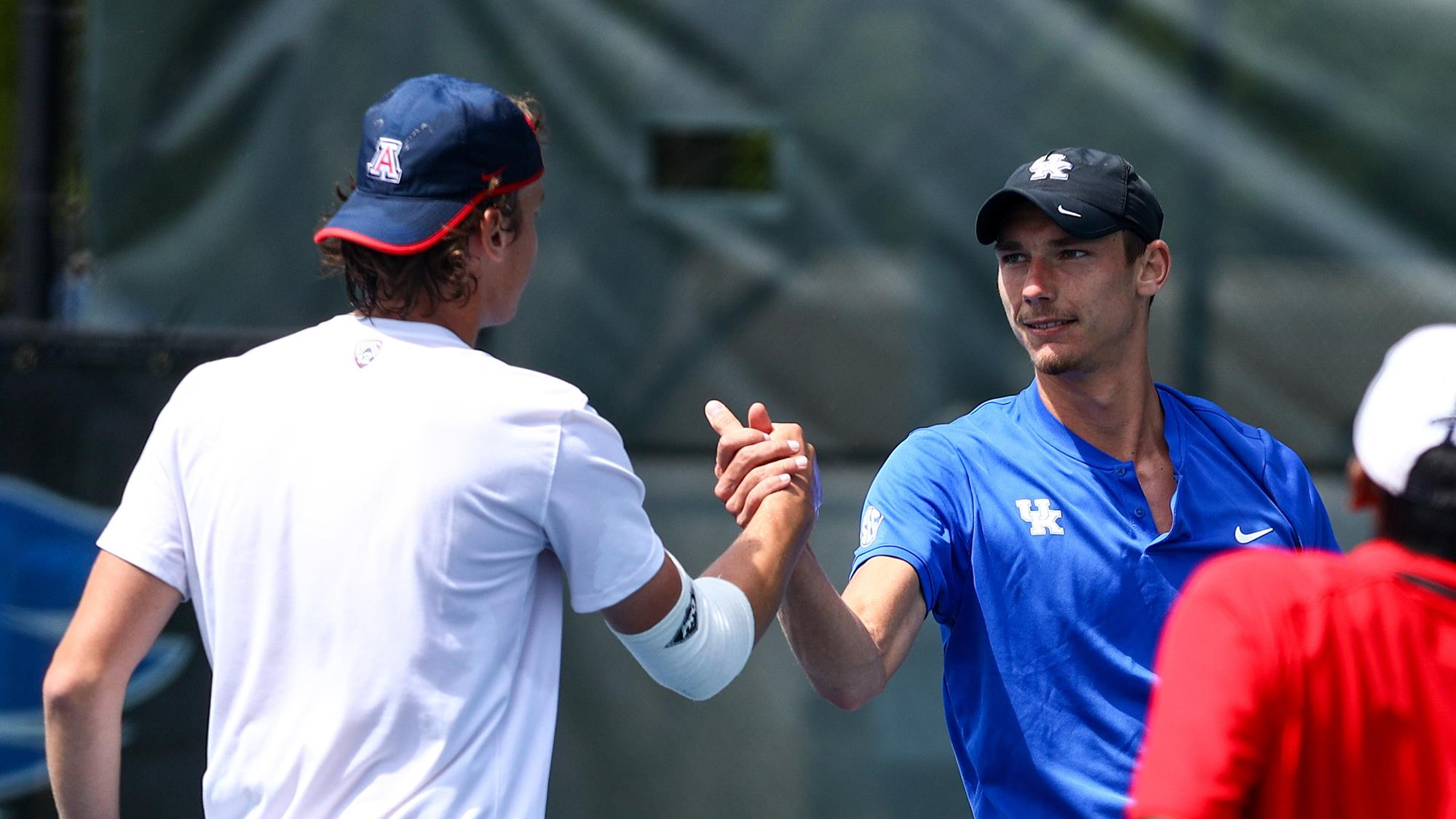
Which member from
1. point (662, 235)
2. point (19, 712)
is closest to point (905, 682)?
point (662, 235)

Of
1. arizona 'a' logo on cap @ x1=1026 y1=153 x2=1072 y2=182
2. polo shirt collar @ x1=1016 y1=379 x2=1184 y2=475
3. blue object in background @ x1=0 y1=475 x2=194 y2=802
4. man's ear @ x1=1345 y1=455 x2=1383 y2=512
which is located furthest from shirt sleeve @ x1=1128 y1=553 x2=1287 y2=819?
blue object in background @ x1=0 y1=475 x2=194 y2=802

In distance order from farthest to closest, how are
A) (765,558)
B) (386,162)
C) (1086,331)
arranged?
(1086,331) → (765,558) → (386,162)

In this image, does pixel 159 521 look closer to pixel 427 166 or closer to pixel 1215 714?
pixel 427 166

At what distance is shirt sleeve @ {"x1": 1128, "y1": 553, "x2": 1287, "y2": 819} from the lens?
1282 mm

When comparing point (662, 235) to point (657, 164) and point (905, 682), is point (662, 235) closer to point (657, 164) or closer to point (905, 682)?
point (657, 164)

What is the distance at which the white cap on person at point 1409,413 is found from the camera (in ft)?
4.35

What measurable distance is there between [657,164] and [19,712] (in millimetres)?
1828

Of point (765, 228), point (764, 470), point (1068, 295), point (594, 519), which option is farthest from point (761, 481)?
point (765, 228)

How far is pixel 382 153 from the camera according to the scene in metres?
1.66

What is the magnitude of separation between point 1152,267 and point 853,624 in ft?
2.67

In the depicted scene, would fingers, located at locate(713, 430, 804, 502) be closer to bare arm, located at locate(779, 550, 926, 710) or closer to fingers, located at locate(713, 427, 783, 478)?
fingers, located at locate(713, 427, 783, 478)

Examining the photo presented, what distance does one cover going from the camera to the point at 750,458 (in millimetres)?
1960

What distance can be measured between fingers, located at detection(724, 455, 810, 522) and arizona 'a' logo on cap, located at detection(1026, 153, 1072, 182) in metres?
0.64

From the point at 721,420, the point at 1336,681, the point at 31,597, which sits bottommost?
the point at 31,597
